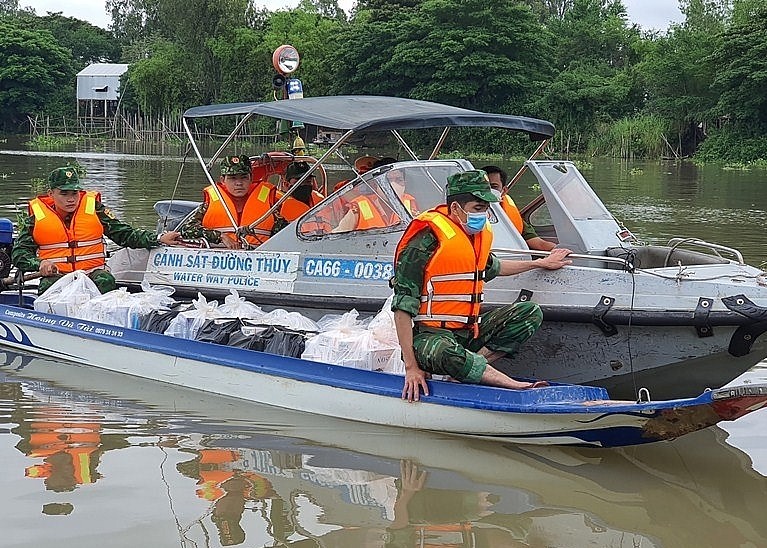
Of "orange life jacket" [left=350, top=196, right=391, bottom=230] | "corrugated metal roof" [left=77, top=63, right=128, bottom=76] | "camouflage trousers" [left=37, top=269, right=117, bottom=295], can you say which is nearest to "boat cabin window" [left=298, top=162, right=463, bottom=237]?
"orange life jacket" [left=350, top=196, right=391, bottom=230]

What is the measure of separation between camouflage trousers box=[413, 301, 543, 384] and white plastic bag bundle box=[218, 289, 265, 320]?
1788mm

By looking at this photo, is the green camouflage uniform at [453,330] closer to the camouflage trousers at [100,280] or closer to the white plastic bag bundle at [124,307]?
the white plastic bag bundle at [124,307]

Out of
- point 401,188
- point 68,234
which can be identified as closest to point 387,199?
point 401,188

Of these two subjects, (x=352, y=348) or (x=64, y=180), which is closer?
(x=352, y=348)

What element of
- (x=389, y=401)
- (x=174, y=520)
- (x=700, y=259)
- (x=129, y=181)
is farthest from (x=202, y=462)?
(x=129, y=181)

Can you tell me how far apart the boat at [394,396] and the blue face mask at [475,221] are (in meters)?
0.94

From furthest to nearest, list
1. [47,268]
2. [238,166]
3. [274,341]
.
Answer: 1. [238,166]
2. [47,268]
3. [274,341]

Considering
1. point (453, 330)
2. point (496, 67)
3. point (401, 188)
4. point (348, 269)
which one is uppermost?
point (496, 67)

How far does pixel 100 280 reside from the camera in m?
7.95

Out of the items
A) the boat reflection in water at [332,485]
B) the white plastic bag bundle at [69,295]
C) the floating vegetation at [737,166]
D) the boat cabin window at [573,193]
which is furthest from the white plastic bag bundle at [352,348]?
the floating vegetation at [737,166]

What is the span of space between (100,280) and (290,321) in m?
2.06

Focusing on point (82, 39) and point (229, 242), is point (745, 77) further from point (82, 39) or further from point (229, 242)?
point (82, 39)

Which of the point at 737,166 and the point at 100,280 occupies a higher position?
the point at 737,166

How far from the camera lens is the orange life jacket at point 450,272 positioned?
5.45 meters
